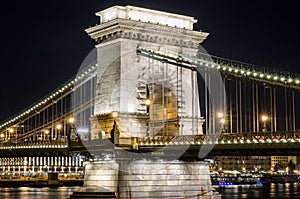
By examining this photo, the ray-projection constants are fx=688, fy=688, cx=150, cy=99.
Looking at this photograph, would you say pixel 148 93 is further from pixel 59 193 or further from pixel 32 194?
pixel 59 193

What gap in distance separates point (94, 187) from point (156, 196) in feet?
13.0

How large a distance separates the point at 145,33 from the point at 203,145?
11.8 m

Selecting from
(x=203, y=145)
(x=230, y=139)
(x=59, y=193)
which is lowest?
(x=59, y=193)

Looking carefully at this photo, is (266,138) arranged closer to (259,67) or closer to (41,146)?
(259,67)

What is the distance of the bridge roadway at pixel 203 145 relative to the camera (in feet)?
116

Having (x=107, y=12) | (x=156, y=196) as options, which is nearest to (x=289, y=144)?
(x=156, y=196)

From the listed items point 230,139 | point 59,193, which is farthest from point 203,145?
point 59,193

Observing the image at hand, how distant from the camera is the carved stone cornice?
48.0 meters

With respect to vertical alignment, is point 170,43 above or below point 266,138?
above

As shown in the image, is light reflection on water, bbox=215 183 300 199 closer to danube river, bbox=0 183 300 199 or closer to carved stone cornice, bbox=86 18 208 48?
danube river, bbox=0 183 300 199

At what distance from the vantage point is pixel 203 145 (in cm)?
3997

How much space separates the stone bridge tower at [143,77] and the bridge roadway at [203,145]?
9.19 feet

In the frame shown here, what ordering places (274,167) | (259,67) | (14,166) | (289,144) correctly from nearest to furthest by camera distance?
1. (289,144)
2. (259,67)
3. (14,166)
4. (274,167)

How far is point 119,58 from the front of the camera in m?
48.1
